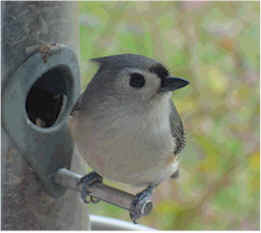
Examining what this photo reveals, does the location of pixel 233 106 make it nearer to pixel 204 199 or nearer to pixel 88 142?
pixel 204 199

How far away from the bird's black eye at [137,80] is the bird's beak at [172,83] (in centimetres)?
5

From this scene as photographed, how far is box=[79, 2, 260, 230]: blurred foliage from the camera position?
7.36 ft

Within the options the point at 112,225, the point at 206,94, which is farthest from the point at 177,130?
the point at 206,94

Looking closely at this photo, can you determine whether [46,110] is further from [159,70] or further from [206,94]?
[206,94]

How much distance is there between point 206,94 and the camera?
7.51 ft

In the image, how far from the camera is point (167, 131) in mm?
1562

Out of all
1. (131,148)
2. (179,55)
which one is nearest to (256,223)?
(179,55)

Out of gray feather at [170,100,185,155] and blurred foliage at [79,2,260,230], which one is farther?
blurred foliage at [79,2,260,230]

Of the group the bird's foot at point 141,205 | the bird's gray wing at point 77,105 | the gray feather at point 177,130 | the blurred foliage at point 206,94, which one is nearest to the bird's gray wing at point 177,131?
the gray feather at point 177,130

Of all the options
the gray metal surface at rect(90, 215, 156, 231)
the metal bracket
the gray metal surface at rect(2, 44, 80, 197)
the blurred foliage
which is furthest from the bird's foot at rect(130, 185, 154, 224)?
the blurred foliage

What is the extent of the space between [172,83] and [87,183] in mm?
427

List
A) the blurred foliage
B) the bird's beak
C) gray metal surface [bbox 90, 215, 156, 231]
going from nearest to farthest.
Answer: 1. the bird's beak
2. gray metal surface [bbox 90, 215, 156, 231]
3. the blurred foliage

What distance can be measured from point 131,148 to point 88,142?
121 mm

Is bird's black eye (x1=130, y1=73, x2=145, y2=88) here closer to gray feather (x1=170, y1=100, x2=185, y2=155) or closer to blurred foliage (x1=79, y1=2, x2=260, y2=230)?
gray feather (x1=170, y1=100, x2=185, y2=155)
